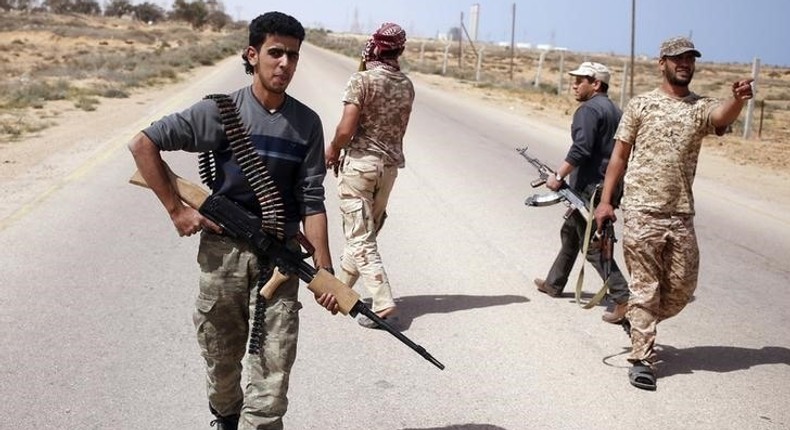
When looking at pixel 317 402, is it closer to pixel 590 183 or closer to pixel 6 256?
pixel 590 183

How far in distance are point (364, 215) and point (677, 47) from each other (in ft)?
7.28

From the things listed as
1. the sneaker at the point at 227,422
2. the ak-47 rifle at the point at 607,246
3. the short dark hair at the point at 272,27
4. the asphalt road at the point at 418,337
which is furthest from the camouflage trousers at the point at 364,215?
the short dark hair at the point at 272,27

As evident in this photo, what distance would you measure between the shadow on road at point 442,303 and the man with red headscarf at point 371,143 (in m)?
0.36

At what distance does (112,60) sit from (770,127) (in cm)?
3061

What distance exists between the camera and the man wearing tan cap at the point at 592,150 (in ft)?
19.5

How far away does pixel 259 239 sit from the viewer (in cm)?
324

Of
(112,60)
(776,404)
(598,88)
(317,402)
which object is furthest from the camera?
(112,60)

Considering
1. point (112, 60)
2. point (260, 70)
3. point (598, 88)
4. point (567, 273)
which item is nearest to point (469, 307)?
point (567, 273)

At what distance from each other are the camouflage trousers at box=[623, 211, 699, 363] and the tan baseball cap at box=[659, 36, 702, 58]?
35.9 inches

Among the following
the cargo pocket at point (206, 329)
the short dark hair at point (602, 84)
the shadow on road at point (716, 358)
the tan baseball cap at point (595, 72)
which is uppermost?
the tan baseball cap at point (595, 72)

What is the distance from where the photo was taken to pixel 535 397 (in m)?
4.55

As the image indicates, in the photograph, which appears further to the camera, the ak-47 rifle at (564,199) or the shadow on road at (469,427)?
the ak-47 rifle at (564,199)

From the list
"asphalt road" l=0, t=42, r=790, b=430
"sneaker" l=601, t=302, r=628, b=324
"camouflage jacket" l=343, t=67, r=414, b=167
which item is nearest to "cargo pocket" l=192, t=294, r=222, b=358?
"asphalt road" l=0, t=42, r=790, b=430

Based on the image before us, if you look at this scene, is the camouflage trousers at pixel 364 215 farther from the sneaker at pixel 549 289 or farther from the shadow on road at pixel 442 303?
the sneaker at pixel 549 289
